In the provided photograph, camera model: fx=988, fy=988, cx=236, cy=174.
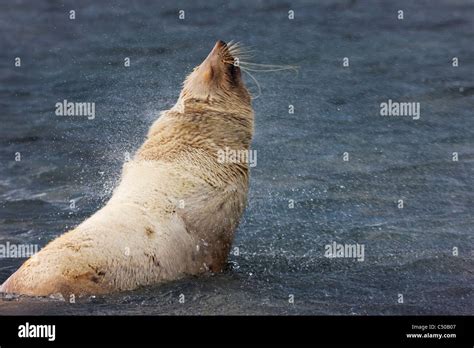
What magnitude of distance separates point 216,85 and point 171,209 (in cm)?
149

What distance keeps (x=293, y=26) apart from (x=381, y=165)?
Answer: 3704 mm

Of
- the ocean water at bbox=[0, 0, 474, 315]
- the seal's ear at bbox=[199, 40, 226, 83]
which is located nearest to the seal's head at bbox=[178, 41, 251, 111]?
the seal's ear at bbox=[199, 40, 226, 83]

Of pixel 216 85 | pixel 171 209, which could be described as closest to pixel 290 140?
pixel 216 85

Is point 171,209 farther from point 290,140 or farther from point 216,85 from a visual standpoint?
point 290,140

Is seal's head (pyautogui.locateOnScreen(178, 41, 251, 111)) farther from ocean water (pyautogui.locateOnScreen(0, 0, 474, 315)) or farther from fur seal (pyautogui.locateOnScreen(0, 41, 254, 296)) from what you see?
ocean water (pyautogui.locateOnScreen(0, 0, 474, 315))

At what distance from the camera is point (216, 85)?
874 centimetres

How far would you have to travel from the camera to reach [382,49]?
1416cm

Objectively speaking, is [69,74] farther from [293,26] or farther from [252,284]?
[252,284]

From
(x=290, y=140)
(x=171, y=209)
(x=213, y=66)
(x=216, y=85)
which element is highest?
(x=213, y=66)

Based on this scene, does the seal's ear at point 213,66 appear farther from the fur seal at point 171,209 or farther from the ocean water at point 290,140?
the ocean water at point 290,140

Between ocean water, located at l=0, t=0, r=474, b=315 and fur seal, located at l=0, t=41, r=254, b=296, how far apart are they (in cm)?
17

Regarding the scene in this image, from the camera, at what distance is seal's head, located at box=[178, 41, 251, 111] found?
28.5ft

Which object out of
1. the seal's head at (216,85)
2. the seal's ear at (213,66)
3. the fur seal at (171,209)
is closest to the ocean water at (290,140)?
the fur seal at (171,209)
